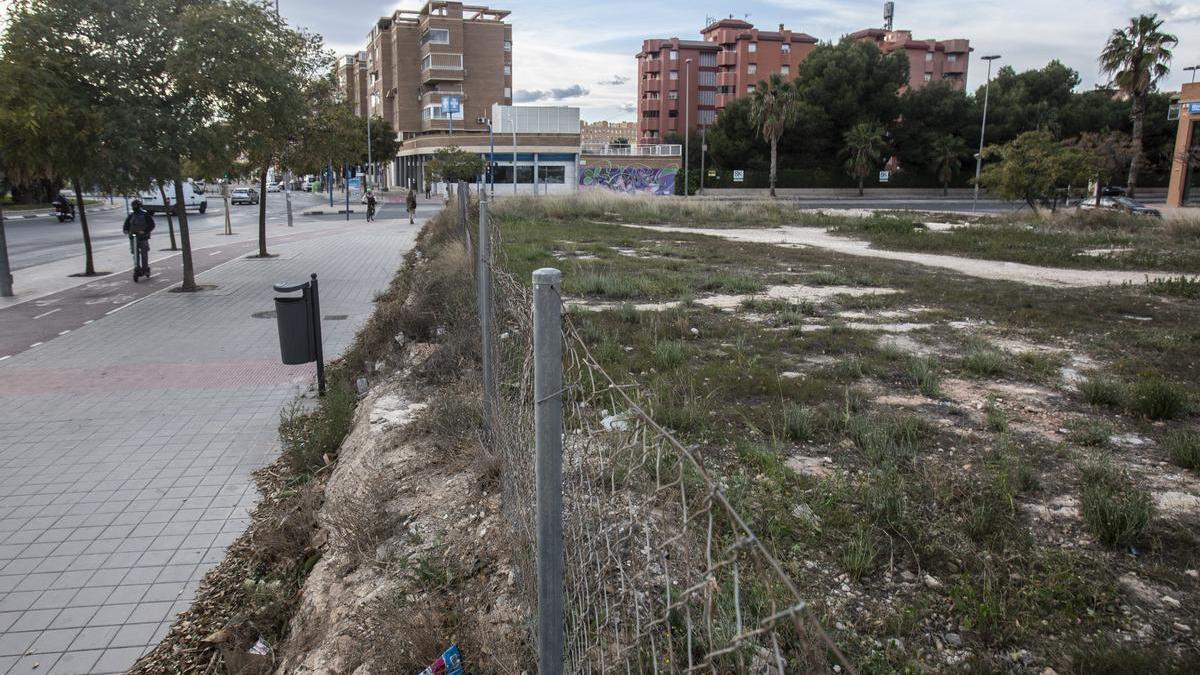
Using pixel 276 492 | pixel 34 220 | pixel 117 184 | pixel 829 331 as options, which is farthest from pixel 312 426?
pixel 34 220

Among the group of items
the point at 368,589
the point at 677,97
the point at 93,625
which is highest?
the point at 677,97

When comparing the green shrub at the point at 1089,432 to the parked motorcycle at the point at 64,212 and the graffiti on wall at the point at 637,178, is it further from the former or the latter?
the graffiti on wall at the point at 637,178

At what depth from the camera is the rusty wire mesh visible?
2.16 m

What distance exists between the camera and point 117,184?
14.0 meters

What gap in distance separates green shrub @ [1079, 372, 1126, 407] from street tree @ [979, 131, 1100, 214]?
1068 inches

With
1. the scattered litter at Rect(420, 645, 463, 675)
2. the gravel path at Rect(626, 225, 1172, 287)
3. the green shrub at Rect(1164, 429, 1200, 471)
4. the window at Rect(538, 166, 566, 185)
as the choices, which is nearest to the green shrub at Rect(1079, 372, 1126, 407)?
the green shrub at Rect(1164, 429, 1200, 471)

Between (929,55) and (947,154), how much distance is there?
132ft

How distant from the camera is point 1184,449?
5.22m

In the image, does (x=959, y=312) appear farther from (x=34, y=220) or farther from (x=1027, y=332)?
(x=34, y=220)

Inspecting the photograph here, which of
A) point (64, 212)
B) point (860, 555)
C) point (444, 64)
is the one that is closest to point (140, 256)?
point (860, 555)

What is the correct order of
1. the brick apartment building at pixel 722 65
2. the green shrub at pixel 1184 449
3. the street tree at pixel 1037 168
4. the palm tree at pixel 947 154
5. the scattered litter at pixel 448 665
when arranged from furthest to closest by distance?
the brick apartment building at pixel 722 65, the palm tree at pixel 947 154, the street tree at pixel 1037 168, the green shrub at pixel 1184 449, the scattered litter at pixel 448 665

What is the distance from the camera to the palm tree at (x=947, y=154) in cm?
6775

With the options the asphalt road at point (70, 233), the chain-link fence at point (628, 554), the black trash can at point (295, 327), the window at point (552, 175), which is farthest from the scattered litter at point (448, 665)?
the window at point (552, 175)

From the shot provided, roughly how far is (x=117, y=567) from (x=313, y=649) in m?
1.89
